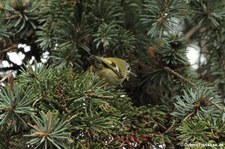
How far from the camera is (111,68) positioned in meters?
1.27

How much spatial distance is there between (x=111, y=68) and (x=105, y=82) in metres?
0.05

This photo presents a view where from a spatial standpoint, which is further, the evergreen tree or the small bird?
the small bird

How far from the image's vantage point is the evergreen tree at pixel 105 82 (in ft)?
3.01

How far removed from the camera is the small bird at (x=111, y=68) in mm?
1244

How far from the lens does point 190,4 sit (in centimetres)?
133

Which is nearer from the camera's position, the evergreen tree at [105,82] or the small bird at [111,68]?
the evergreen tree at [105,82]

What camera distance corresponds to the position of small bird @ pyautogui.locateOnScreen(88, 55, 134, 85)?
1244 mm

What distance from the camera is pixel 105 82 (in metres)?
1.25

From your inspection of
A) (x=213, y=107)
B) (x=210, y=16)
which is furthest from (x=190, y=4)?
(x=213, y=107)

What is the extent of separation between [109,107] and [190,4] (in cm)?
49

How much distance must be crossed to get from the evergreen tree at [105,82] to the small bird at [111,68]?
34 millimetres

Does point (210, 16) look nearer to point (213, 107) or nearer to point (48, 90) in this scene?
point (213, 107)

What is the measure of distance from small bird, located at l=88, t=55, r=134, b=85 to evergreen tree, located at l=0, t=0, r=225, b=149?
0.03 meters

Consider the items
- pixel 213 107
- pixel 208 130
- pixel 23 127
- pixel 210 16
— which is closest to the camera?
pixel 23 127
